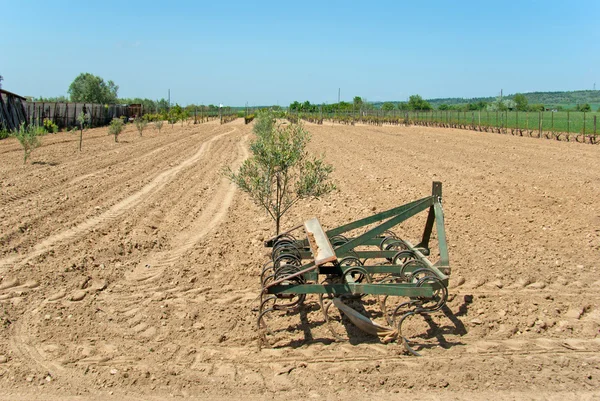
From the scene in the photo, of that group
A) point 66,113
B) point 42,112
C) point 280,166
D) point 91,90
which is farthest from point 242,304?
point 91,90

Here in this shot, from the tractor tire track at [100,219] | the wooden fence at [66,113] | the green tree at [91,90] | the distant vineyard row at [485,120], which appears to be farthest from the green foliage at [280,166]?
the green tree at [91,90]

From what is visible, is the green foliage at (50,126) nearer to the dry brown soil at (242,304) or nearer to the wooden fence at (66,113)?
the wooden fence at (66,113)

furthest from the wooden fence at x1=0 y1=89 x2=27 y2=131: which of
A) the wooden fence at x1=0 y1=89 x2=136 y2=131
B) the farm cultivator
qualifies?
the farm cultivator

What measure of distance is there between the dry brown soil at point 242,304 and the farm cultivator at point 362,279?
21 centimetres

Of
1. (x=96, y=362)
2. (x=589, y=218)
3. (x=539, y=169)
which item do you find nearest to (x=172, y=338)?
(x=96, y=362)

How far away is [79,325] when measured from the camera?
5453 millimetres

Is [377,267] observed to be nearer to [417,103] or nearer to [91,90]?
[91,90]

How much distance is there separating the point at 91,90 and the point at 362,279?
83.7 metres

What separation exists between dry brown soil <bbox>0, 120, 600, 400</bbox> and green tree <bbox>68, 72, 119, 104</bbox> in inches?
2906

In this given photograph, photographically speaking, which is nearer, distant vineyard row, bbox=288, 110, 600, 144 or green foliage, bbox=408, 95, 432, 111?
distant vineyard row, bbox=288, 110, 600, 144

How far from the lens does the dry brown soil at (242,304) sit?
4.36 m

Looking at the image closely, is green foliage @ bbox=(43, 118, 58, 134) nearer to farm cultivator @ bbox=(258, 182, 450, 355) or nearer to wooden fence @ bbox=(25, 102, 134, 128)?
wooden fence @ bbox=(25, 102, 134, 128)

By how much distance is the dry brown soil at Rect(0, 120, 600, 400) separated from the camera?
14.3 ft

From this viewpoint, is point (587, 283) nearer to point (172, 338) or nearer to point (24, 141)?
point (172, 338)
